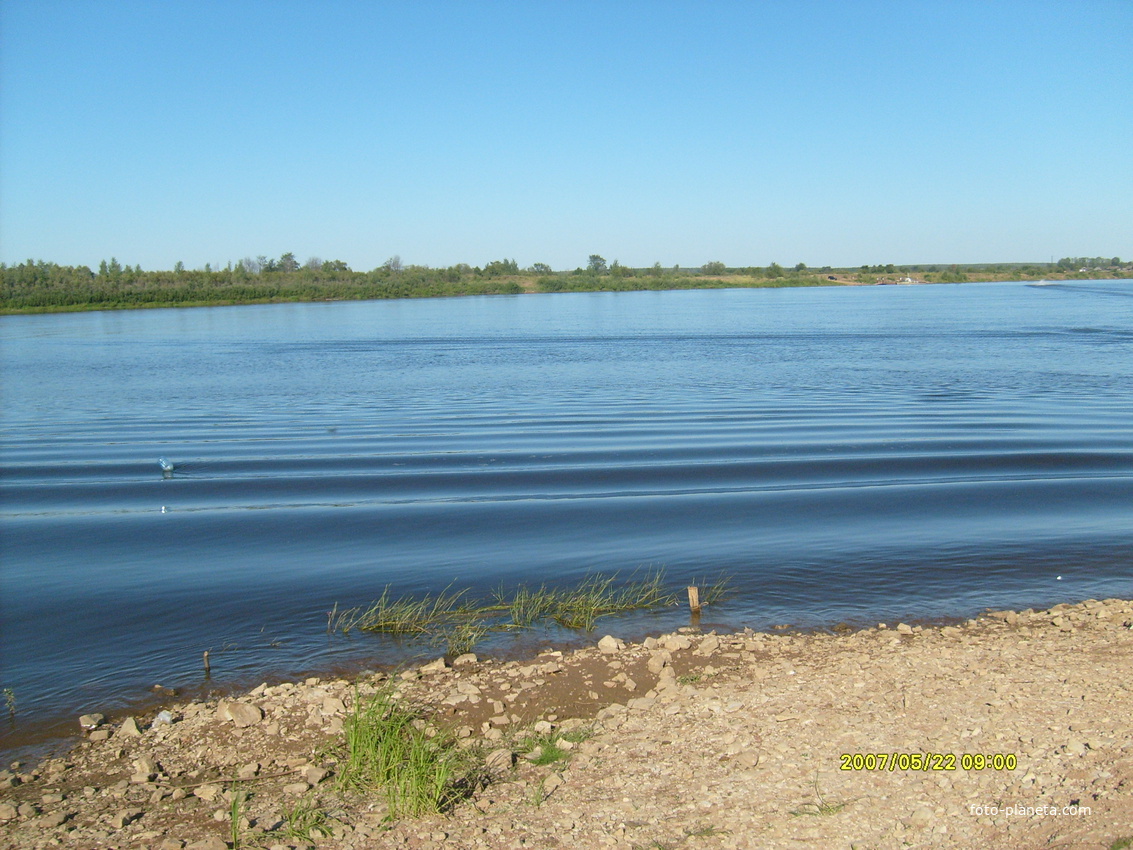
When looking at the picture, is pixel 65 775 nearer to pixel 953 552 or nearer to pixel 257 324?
pixel 953 552

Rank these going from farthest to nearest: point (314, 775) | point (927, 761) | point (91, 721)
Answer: point (91, 721) < point (314, 775) < point (927, 761)

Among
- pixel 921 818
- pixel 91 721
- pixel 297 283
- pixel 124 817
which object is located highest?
pixel 297 283

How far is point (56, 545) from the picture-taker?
1276 centimetres

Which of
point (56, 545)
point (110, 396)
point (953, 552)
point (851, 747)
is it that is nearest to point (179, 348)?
point (110, 396)

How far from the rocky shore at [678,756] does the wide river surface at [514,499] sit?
1.13 meters

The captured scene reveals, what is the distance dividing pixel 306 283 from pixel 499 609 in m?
129

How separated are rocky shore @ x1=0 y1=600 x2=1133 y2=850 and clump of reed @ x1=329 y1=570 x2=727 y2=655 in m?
0.96

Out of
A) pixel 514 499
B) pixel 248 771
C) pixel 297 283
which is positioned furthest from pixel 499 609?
pixel 297 283

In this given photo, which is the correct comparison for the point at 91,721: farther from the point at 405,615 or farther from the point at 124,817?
the point at 405,615

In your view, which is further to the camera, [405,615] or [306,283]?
[306,283]

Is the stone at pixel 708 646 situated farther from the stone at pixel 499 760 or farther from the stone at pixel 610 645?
the stone at pixel 499 760

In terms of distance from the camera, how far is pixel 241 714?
6.90 meters

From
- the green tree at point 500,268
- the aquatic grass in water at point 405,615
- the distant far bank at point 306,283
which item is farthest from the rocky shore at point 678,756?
the green tree at point 500,268

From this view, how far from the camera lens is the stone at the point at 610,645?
8.18 metres
